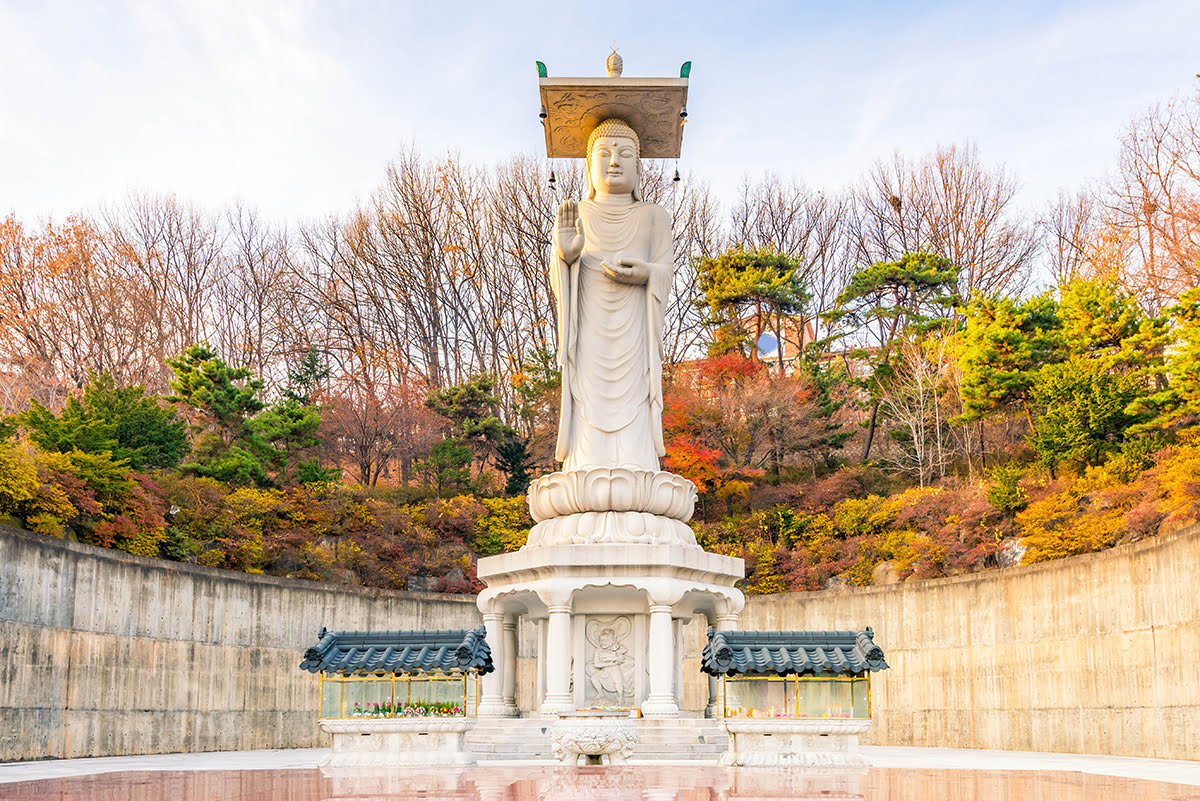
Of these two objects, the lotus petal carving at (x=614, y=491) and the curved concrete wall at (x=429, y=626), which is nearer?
the lotus petal carving at (x=614, y=491)

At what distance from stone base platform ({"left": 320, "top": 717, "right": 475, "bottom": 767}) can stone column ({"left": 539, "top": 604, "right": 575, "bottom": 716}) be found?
1.94 meters

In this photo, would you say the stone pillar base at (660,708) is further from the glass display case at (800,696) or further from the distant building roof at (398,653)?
the distant building roof at (398,653)

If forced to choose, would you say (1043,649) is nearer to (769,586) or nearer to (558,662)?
(769,586)

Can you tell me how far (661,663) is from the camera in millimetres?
14953

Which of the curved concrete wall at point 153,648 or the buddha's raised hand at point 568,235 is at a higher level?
the buddha's raised hand at point 568,235

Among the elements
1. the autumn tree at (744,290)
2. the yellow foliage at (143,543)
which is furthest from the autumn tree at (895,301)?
the yellow foliage at (143,543)

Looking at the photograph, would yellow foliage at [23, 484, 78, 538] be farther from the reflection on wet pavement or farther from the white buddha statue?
the white buddha statue

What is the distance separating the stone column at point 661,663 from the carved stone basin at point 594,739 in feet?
9.41

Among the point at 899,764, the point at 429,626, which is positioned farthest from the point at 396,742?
the point at 429,626

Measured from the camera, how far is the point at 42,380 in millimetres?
35594

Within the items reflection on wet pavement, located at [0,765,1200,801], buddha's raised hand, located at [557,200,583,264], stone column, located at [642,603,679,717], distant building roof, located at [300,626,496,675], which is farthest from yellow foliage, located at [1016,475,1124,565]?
distant building roof, located at [300,626,496,675]

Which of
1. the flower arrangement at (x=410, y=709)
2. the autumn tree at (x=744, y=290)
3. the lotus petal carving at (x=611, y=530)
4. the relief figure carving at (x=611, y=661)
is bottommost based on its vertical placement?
the flower arrangement at (x=410, y=709)

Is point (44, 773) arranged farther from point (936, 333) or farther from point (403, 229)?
point (403, 229)

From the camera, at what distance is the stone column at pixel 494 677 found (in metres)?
16.1
